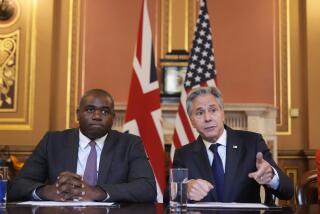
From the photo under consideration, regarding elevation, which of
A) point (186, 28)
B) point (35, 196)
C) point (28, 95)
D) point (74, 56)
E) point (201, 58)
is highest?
point (186, 28)

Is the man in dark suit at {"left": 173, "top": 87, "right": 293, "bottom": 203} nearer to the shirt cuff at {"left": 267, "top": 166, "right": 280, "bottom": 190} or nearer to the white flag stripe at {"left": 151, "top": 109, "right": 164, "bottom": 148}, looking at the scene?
the shirt cuff at {"left": 267, "top": 166, "right": 280, "bottom": 190}

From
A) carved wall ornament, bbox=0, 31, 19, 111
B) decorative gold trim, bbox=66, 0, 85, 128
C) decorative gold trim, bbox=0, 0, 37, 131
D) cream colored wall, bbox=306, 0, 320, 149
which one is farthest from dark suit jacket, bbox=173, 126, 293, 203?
carved wall ornament, bbox=0, 31, 19, 111

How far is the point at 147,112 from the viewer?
398cm

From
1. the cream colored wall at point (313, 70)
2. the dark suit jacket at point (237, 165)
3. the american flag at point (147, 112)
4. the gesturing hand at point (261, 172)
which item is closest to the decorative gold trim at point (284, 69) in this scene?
the cream colored wall at point (313, 70)

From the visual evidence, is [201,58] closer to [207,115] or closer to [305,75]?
[305,75]

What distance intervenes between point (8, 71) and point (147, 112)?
2570mm

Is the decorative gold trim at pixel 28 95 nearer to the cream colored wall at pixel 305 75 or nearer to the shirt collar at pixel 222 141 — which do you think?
the cream colored wall at pixel 305 75

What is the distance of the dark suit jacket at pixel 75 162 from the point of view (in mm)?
2139

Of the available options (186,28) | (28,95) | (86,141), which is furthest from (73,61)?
(86,141)

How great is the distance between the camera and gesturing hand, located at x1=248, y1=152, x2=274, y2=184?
183 centimetres

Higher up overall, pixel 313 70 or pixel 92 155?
pixel 313 70

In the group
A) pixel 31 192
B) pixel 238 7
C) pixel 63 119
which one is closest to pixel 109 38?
pixel 63 119

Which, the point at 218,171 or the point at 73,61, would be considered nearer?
the point at 218,171

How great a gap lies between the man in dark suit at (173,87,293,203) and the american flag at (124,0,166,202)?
167 centimetres
